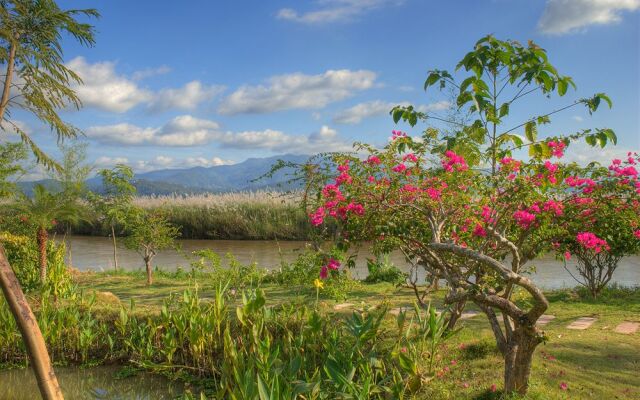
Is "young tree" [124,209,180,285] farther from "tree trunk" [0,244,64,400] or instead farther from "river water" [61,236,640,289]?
"tree trunk" [0,244,64,400]

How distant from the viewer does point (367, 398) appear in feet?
12.4

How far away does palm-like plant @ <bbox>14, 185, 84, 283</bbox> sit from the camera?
7.86 metres

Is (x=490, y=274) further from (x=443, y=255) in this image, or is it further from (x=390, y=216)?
(x=390, y=216)

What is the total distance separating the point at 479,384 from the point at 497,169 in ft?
5.48

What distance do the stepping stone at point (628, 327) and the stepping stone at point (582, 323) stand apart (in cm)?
30

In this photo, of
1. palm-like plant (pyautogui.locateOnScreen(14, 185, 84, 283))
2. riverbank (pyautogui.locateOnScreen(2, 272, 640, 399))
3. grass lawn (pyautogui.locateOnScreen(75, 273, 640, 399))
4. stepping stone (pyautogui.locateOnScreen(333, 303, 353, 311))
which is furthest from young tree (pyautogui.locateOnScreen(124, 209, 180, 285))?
stepping stone (pyautogui.locateOnScreen(333, 303, 353, 311))

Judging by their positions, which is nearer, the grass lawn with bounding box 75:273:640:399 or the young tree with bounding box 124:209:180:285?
the grass lawn with bounding box 75:273:640:399

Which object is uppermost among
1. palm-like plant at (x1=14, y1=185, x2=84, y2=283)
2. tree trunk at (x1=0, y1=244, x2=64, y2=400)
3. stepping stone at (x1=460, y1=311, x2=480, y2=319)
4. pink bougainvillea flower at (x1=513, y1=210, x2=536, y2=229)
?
palm-like plant at (x1=14, y1=185, x2=84, y2=283)

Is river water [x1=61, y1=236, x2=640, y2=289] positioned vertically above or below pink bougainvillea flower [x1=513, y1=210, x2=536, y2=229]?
below

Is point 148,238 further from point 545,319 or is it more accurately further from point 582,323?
point 582,323

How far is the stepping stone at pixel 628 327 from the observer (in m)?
5.70

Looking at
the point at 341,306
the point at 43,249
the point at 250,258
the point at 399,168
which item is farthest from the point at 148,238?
the point at 399,168

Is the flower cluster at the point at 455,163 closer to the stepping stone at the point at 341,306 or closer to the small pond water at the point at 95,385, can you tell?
the stepping stone at the point at 341,306

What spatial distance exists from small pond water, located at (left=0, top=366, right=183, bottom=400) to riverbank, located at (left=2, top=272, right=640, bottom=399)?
21cm
